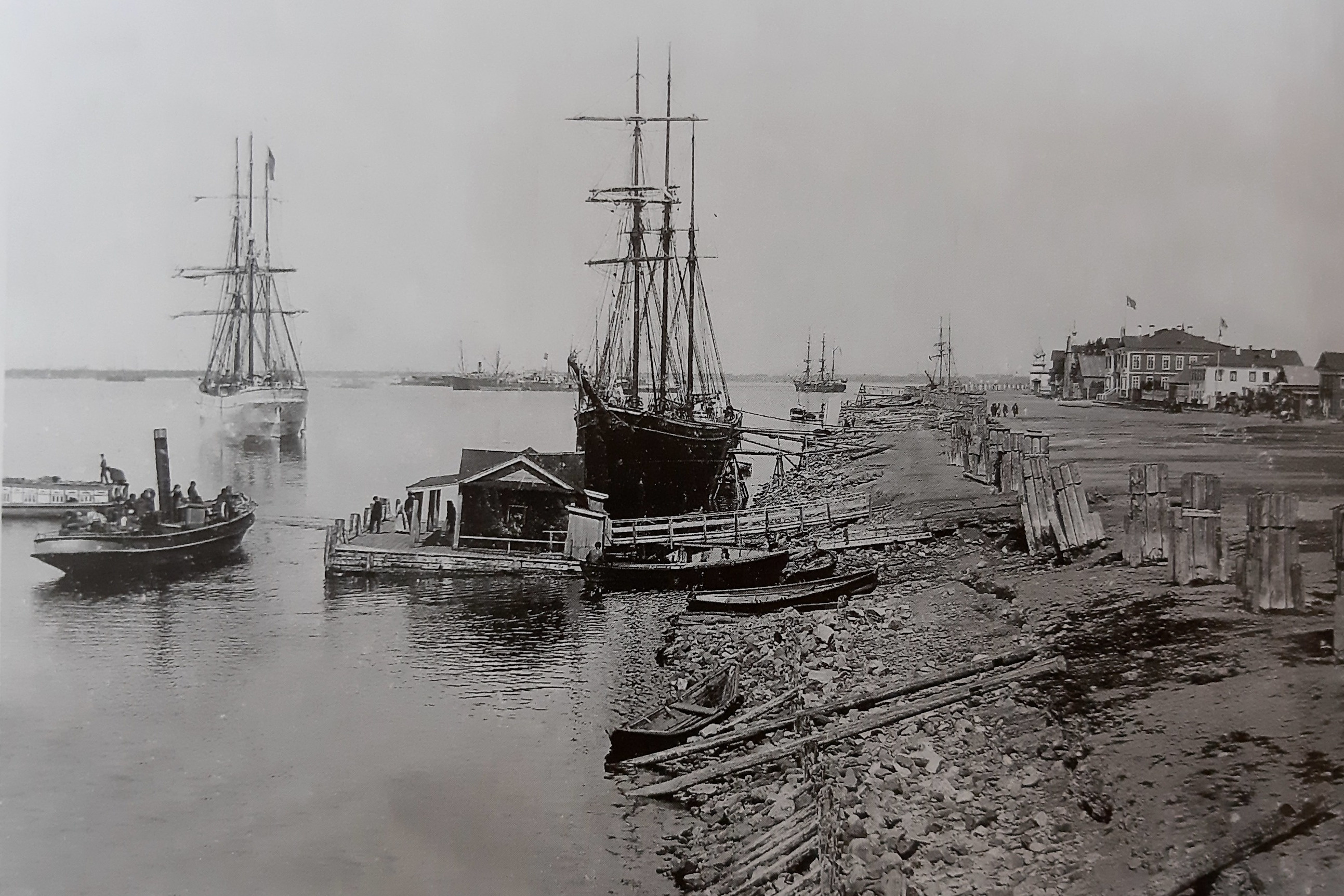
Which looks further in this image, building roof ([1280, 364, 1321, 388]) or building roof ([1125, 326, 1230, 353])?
building roof ([1125, 326, 1230, 353])

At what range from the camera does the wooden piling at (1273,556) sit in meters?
3.02

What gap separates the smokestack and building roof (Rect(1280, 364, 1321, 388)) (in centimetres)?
419

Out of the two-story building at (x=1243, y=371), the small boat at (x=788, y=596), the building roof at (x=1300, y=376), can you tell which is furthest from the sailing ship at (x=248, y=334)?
the building roof at (x=1300, y=376)

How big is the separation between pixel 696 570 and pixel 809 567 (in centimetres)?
47

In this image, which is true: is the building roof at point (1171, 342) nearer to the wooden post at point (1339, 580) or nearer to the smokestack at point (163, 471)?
the wooden post at point (1339, 580)

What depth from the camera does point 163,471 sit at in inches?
149

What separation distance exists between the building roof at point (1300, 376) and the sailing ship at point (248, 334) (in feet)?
12.3

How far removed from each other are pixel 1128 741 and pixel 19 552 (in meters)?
4.11

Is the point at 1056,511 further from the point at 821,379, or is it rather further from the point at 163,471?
the point at 163,471

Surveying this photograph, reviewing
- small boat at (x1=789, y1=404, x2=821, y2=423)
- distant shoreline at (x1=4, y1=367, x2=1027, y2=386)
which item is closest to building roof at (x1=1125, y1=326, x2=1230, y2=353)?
distant shoreline at (x1=4, y1=367, x2=1027, y2=386)

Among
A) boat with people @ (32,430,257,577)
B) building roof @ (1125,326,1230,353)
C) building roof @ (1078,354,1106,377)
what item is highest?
building roof @ (1125,326,1230,353)

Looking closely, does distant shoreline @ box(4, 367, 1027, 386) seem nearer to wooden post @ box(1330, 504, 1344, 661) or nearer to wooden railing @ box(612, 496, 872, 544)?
wooden railing @ box(612, 496, 872, 544)

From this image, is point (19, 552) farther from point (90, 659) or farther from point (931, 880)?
point (931, 880)

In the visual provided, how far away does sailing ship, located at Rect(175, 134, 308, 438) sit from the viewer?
3807mm
